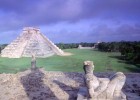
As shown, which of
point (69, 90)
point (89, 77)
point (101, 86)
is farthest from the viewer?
point (69, 90)

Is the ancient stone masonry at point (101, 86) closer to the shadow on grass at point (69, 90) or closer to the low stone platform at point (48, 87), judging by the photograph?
the low stone platform at point (48, 87)

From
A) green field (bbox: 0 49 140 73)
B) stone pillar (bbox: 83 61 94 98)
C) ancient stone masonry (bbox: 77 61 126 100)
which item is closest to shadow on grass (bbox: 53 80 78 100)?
ancient stone masonry (bbox: 77 61 126 100)

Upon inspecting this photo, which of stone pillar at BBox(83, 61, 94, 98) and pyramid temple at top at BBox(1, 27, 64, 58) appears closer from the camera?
stone pillar at BBox(83, 61, 94, 98)

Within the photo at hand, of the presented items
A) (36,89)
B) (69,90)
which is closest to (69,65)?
(36,89)

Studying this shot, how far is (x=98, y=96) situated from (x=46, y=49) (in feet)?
94.7

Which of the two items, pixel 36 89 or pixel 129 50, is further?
pixel 129 50

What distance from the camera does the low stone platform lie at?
11.4 m

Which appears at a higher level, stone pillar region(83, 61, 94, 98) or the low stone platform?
stone pillar region(83, 61, 94, 98)

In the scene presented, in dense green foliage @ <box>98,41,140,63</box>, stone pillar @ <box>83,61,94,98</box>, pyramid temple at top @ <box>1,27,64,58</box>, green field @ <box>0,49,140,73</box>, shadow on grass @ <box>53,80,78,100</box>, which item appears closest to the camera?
stone pillar @ <box>83,61,94,98</box>

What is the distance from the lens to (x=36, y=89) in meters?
12.7

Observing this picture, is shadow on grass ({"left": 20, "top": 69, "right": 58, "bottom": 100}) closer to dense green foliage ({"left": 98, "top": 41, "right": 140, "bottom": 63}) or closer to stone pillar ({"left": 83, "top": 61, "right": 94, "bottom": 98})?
stone pillar ({"left": 83, "top": 61, "right": 94, "bottom": 98})

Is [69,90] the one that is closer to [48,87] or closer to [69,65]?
[48,87]

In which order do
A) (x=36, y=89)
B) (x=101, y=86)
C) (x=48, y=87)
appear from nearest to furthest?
1. (x=101, y=86)
2. (x=36, y=89)
3. (x=48, y=87)

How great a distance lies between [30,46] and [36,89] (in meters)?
24.8
